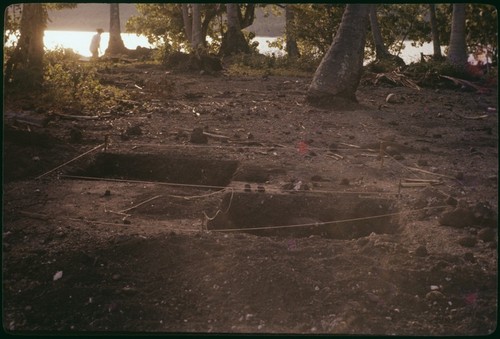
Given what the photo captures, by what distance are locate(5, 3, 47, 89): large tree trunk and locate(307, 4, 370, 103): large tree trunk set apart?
14.2 feet

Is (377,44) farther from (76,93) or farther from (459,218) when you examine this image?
(459,218)

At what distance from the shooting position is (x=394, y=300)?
3.72 m

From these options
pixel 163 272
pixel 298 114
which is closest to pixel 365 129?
pixel 298 114

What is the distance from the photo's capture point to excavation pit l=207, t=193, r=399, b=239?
528 centimetres

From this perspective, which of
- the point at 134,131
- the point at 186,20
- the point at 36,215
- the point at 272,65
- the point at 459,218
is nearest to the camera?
the point at 459,218

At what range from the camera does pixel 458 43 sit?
522 inches

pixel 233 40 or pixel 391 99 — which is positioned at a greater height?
pixel 233 40

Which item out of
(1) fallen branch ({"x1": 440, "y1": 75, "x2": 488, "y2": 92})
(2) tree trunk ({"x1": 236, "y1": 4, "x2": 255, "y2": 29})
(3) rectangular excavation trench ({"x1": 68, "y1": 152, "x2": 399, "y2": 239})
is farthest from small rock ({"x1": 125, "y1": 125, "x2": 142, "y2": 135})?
(2) tree trunk ({"x1": 236, "y1": 4, "x2": 255, "y2": 29})

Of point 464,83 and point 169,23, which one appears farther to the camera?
point 169,23

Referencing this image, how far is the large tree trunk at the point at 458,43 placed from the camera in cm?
1307

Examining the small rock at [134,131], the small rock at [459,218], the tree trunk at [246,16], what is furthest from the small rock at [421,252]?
the tree trunk at [246,16]

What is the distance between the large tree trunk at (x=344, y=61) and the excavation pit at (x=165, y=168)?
352cm

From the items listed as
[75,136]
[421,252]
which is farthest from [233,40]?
[421,252]

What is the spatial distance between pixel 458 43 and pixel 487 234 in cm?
991
